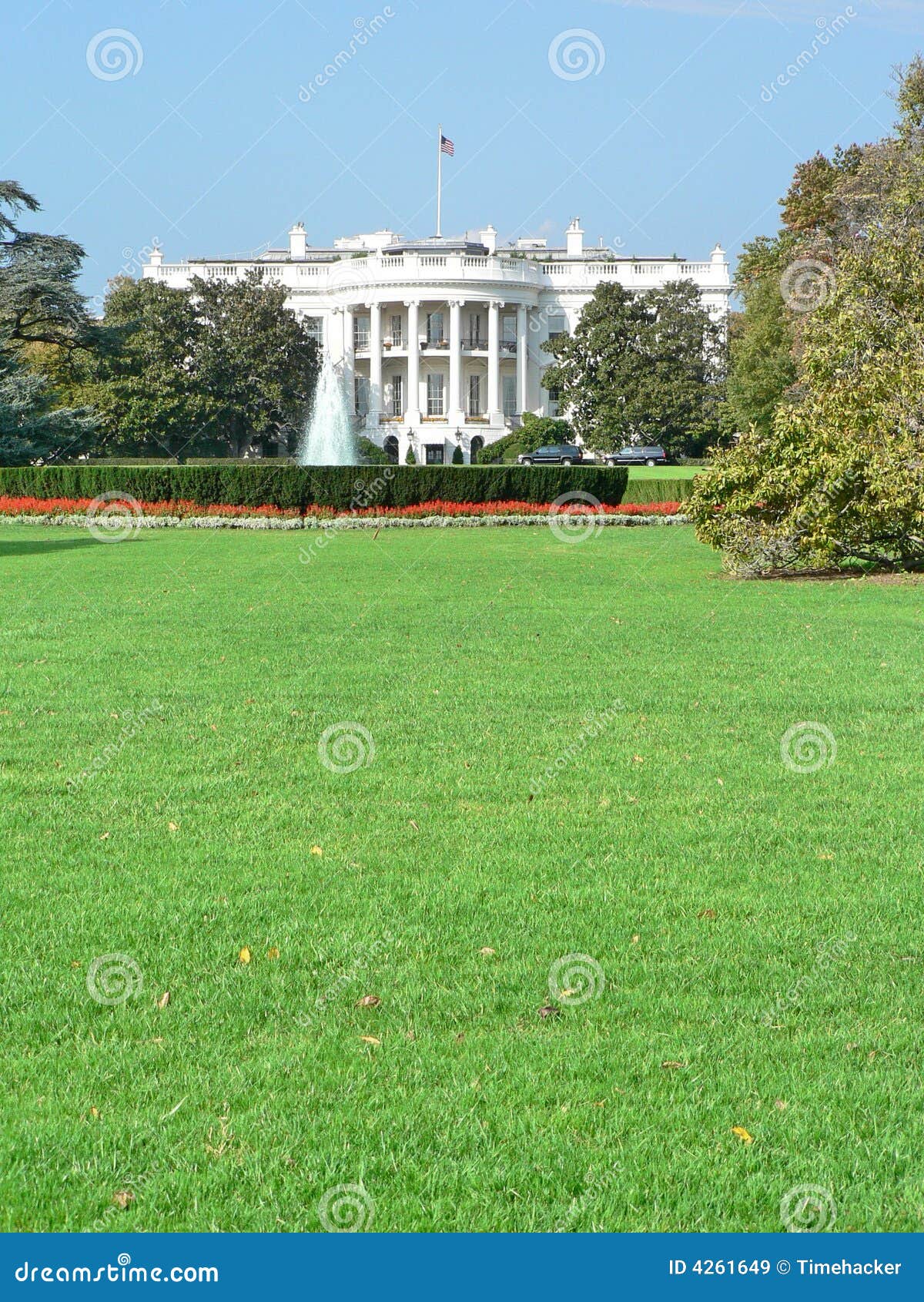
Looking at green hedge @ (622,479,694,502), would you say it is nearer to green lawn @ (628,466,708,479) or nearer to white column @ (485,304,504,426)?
green lawn @ (628,466,708,479)

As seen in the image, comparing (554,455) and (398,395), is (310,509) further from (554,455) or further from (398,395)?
(398,395)

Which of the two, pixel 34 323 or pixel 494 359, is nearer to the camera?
pixel 34 323

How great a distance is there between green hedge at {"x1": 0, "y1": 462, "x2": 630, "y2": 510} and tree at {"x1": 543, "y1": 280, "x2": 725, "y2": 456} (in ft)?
92.2

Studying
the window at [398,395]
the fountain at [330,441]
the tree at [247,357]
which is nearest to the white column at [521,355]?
the window at [398,395]

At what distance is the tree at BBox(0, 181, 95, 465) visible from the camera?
38.1 meters

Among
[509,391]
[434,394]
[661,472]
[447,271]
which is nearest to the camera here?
[661,472]

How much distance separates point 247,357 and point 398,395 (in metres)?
18.2

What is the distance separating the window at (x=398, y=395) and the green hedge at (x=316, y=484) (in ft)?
155

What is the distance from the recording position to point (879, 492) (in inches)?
711

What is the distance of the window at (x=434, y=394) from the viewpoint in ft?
259

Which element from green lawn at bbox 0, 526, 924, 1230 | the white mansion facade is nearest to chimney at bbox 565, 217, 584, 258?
the white mansion facade

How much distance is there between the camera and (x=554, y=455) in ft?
186

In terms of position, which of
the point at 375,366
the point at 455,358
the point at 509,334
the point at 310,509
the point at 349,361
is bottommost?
the point at 310,509

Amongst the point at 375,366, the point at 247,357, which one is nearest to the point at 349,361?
the point at 375,366
